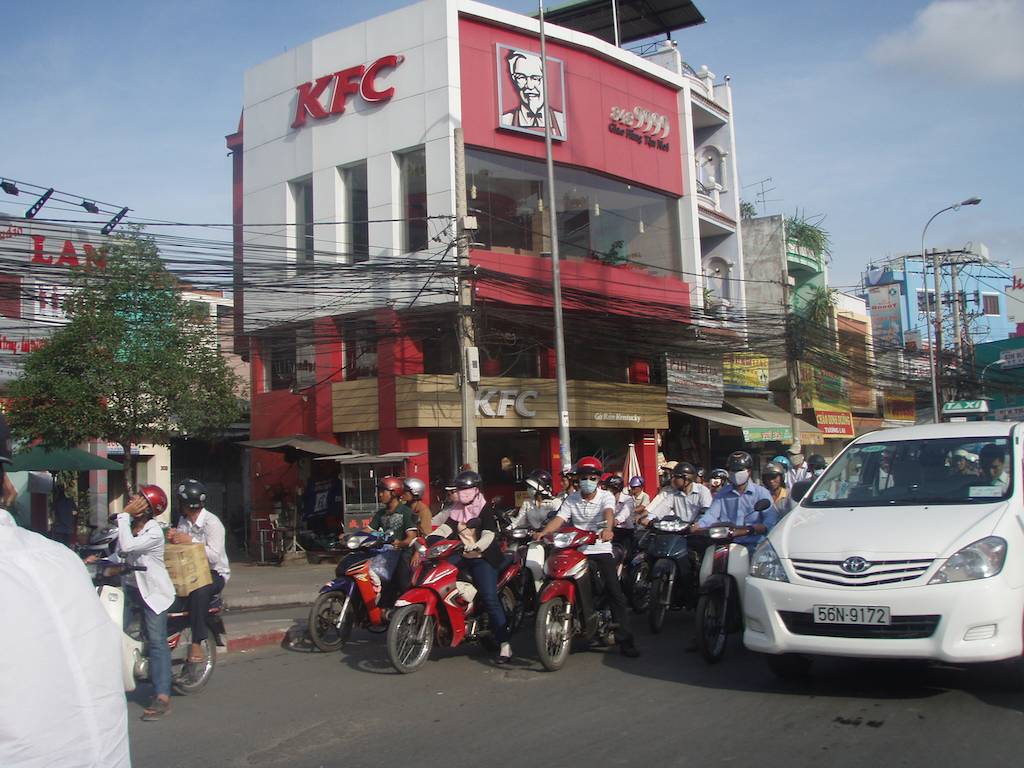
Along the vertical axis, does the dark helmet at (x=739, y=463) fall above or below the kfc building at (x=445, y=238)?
below

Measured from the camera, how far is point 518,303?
20.8 metres

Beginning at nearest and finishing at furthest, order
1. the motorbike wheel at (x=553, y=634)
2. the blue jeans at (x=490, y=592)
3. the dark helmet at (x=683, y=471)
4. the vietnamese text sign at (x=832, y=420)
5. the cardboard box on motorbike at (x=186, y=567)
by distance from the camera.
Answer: the cardboard box on motorbike at (x=186, y=567) < the motorbike wheel at (x=553, y=634) < the blue jeans at (x=490, y=592) < the dark helmet at (x=683, y=471) < the vietnamese text sign at (x=832, y=420)

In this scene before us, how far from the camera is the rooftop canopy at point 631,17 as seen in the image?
2884 cm

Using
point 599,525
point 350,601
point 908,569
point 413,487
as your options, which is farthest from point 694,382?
point 908,569

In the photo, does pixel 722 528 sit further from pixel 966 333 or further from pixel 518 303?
pixel 966 333

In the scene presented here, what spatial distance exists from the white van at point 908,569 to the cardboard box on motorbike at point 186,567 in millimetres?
3928

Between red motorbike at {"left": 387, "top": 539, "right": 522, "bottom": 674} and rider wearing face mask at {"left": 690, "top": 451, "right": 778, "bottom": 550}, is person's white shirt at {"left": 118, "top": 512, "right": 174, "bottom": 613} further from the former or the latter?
rider wearing face mask at {"left": 690, "top": 451, "right": 778, "bottom": 550}

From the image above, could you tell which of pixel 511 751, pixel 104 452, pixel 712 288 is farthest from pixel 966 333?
pixel 511 751

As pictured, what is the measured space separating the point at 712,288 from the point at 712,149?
4114 millimetres

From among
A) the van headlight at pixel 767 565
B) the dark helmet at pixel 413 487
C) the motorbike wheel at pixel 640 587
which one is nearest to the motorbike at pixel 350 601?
the dark helmet at pixel 413 487

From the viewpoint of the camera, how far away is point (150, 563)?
21.6 ft

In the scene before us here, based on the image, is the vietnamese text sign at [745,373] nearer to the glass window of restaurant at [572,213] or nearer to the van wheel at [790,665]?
the glass window of restaurant at [572,213]

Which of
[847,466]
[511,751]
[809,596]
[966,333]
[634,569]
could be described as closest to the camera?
[511,751]

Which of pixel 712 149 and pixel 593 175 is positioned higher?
pixel 712 149
